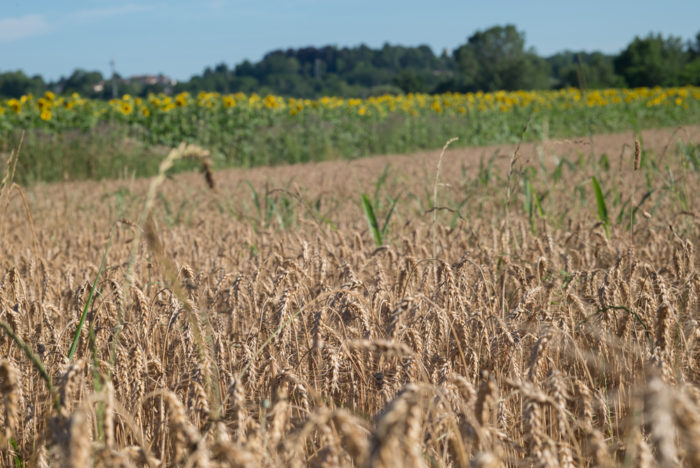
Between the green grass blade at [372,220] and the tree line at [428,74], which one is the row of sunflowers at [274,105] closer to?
the tree line at [428,74]

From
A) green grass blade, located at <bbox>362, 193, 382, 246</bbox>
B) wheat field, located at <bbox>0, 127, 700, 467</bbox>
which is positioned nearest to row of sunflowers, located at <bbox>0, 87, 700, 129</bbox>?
green grass blade, located at <bbox>362, 193, 382, 246</bbox>

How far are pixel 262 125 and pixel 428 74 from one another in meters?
67.8

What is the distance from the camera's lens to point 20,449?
1427 mm

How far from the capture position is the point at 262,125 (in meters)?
12.5

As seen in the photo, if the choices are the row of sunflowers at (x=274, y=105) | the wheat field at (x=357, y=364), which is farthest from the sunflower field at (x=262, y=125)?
the wheat field at (x=357, y=364)

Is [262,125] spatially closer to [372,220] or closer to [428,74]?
[372,220]

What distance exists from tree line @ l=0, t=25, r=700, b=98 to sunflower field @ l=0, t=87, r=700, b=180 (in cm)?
254

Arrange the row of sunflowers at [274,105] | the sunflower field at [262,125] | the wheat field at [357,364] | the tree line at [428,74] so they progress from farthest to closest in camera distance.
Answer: the tree line at [428,74]
the row of sunflowers at [274,105]
the sunflower field at [262,125]
the wheat field at [357,364]

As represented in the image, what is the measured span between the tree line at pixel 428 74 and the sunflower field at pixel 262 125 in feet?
8.33

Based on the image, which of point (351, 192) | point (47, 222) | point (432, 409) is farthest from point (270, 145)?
point (432, 409)

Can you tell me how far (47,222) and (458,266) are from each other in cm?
393

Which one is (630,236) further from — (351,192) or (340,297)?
(351,192)

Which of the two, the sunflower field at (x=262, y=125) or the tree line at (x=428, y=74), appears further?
the tree line at (x=428, y=74)

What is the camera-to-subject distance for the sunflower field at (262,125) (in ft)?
31.4
